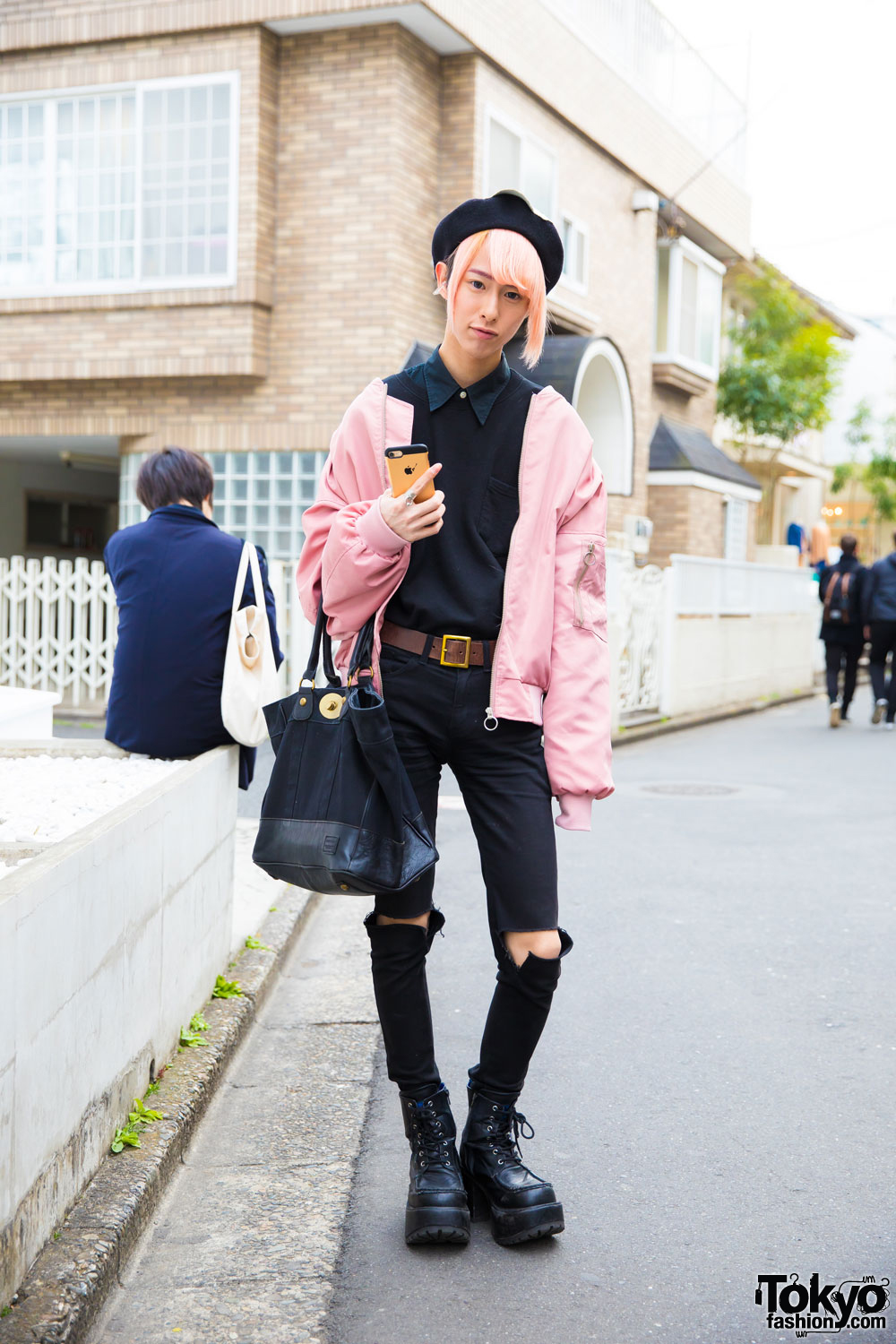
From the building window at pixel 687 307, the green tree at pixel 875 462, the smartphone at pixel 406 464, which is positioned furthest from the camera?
the green tree at pixel 875 462

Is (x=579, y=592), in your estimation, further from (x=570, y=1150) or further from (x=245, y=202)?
(x=245, y=202)

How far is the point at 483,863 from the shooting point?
9.72 feet

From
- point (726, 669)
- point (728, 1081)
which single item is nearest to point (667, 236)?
point (726, 669)

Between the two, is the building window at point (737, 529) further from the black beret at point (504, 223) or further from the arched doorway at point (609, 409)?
the black beret at point (504, 223)

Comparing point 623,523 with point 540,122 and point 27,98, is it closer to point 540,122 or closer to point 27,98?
point 540,122

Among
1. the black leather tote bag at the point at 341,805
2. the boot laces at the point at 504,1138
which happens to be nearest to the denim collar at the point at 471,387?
the black leather tote bag at the point at 341,805

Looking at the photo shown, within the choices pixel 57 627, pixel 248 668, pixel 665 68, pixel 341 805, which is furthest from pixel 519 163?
pixel 341 805

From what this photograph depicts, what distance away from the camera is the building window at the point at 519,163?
47.9 feet

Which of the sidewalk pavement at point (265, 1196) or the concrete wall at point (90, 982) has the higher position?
the concrete wall at point (90, 982)

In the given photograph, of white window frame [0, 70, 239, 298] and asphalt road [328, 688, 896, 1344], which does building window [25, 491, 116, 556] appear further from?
asphalt road [328, 688, 896, 1344]

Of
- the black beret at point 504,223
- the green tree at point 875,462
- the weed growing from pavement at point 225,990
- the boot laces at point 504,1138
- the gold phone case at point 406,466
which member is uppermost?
the green tree at point 875,462

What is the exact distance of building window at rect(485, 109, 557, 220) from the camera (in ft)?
47.9

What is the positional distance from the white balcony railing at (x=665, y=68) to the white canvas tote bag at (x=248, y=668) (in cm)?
1302

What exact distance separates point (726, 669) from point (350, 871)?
14.4m
